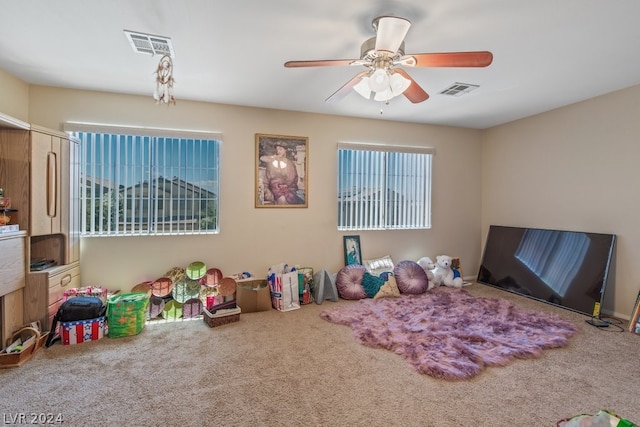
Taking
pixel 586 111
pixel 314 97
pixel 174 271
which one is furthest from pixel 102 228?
pixel 586 111

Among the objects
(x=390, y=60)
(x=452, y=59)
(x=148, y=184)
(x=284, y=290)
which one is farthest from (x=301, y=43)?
(x=284, y=290)

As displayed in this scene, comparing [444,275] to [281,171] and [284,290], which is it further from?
[281,171]

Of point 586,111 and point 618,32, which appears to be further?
point 586,111

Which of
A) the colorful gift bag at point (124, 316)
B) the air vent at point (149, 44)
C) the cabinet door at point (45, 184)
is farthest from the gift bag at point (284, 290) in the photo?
the air vent at point (149, 44)

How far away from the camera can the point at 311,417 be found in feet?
5.77

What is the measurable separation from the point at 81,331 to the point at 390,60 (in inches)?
130

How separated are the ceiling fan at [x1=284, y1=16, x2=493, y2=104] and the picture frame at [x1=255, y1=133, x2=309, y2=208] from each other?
1869 millimetres

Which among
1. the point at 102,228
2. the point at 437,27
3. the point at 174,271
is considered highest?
the point at 437,27

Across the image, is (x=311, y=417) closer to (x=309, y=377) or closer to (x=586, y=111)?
(x=309, y=377)

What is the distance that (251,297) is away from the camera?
348cm

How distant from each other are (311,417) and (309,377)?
41 centimetres

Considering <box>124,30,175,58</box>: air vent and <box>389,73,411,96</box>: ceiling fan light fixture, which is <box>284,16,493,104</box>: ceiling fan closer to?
<box>389,73,411,96</box>: ceiling fan light fixture

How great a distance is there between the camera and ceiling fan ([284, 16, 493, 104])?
5.95 feet

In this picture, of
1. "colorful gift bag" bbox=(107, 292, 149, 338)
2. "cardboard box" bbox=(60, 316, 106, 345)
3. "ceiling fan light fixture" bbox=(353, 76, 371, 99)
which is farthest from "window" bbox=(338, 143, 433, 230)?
"cardboard box" bbox=(60, 316, 106, 345)
